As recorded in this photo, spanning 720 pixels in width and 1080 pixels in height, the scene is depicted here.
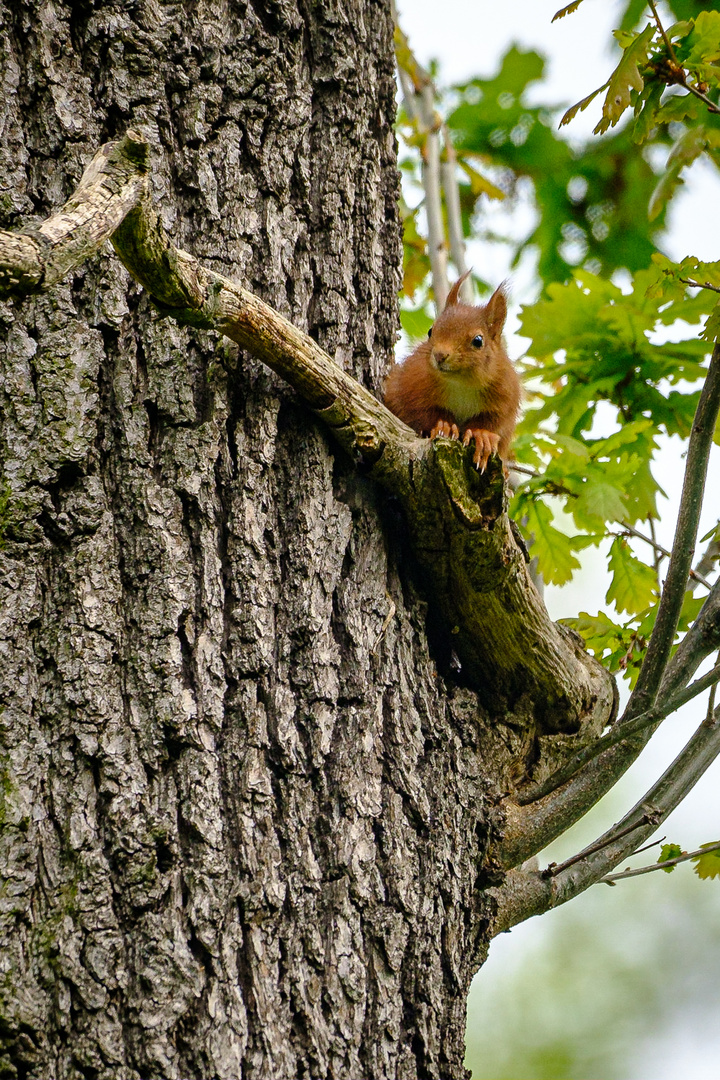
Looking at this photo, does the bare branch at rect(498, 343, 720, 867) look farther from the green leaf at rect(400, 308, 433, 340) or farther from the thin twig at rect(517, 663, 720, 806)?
the green leaf at rect(400, 308, 433, 340)

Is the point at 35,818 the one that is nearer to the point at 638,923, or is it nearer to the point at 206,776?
the point at 206,776

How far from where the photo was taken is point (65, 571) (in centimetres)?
178

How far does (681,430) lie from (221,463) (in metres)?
1.74

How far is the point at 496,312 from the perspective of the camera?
3199 millimetres

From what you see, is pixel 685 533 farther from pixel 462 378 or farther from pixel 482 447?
pixel 462 378

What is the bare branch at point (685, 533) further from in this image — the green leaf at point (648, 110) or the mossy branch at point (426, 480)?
the green leaf at point (648, 110)

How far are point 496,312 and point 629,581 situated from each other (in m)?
0.99

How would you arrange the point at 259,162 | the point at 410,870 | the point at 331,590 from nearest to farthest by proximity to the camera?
the point at 410,870
the point at 331,590
the point at 259,162

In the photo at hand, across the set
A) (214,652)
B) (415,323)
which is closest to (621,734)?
(214,652)

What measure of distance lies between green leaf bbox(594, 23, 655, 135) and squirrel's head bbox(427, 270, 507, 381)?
92cm

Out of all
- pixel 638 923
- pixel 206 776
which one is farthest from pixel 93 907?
pixel 638 923

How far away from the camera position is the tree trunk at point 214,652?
161 centimetres

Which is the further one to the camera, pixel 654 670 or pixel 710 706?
pixel 710 706

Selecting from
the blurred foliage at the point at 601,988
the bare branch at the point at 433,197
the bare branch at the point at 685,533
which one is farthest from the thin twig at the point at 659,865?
the blurred foliage at the point at 601,988
